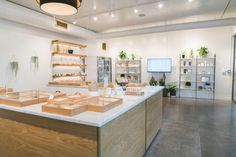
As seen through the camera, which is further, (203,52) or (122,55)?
(122,55)

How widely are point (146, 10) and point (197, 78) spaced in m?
4.37

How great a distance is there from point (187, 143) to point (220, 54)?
5878 millimetres

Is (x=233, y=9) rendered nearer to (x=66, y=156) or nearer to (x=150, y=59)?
(x=150, y=59)

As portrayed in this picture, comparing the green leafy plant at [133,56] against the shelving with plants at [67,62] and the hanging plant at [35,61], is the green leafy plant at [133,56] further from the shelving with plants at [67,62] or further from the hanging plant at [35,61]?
the hanging plant at [35,61]

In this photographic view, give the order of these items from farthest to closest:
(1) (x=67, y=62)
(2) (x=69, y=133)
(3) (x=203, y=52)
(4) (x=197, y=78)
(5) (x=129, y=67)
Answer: (5) (x=129, y=67)
(4) (x=197, y=78)
(3) (x=203, y=52)
(1) (x=67, y=62)
(2) (x=69, y=133)

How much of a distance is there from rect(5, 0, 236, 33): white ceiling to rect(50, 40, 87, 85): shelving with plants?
1099 millimetres

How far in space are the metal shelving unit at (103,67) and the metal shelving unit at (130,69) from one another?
452mm

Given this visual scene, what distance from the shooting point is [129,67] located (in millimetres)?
9430

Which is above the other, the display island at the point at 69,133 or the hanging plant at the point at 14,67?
the hanging plant at the point at 14,67

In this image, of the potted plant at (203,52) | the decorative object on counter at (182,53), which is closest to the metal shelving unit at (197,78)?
the decorative object on counter at (182,53)

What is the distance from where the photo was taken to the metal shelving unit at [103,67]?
344 inches

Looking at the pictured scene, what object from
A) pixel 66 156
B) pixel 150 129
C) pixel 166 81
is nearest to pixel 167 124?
pixel 150 129

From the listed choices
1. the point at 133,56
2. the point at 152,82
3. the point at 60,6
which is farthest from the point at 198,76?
the point at 60,6

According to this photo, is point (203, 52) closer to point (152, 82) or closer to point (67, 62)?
point (152, 82)
